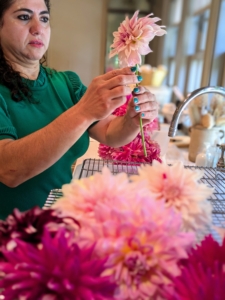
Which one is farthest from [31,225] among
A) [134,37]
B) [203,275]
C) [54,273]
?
[134,37]

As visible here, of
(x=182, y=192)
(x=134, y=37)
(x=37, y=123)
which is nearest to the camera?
(x=182, y=192)

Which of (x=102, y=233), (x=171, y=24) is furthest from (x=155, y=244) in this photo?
(x=171, y=24)

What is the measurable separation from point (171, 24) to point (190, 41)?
2.64ft

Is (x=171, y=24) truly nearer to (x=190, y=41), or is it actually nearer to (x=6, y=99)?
(x=190, y=41)

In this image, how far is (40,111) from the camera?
2.96ft

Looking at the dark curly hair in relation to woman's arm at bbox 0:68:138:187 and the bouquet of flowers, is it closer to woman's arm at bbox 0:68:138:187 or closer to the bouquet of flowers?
woman's arm at bbox 0:68:138:187

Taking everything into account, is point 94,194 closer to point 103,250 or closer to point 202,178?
point 103,250

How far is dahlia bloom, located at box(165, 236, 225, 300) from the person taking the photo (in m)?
0.29

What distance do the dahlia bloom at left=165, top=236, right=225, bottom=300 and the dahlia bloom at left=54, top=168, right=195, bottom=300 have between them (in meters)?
0.01

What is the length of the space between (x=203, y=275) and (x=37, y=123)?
2.19 ft

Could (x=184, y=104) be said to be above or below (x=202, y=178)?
above

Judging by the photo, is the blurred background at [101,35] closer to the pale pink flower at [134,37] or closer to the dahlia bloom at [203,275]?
the pale pink flower at [134,37]

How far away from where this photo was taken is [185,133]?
8.22 feet

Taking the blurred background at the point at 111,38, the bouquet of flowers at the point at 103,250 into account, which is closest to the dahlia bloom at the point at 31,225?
the bouquet of flowers at the point at 103,250
